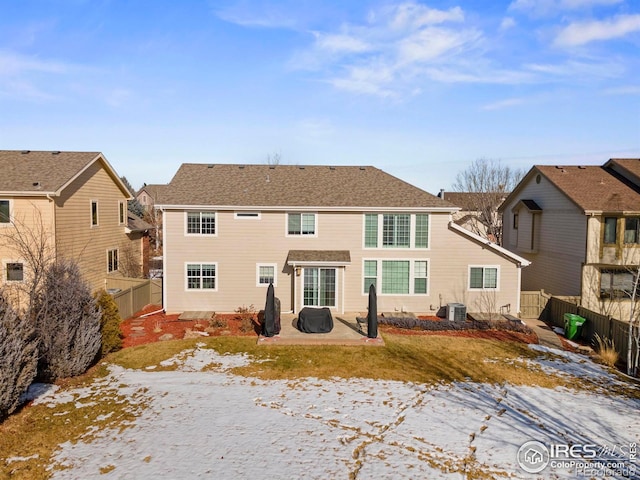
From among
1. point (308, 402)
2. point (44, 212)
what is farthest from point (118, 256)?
point (308, 402)

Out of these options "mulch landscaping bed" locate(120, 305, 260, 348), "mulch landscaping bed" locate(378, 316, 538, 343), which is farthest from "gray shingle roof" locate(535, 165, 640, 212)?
"mulch landscaping bed" locate(120, 305, 260, 348)

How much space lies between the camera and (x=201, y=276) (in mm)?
20594

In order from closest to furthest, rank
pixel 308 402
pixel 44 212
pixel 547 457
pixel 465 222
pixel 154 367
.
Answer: pixel 547 457, pixel 308 402, pixel 154 367, pixel 44 212, pixel 465 222

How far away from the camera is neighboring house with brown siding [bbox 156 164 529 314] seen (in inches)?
804

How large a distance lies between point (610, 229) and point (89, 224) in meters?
27.3

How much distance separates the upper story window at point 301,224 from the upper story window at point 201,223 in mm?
3756

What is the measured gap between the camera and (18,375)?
10391 millimetres

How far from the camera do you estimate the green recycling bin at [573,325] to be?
18375 mm

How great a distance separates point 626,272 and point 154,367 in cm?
2275

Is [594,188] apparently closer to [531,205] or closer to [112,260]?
[531,205]

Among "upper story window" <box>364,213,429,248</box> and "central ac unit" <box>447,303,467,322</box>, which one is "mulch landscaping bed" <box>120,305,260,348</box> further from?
"central ac unit" <box>447,303,467,322</box>

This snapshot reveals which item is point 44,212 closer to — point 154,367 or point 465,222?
point 154,367

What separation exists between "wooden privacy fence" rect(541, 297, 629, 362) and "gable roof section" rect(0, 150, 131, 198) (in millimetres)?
24750

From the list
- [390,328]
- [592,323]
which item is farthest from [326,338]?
[592,323]
